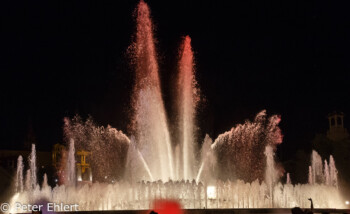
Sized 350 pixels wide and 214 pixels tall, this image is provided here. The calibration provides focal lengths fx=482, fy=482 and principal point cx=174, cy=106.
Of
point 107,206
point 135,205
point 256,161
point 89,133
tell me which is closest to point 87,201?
point 107,206

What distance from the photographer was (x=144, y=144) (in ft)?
89.9

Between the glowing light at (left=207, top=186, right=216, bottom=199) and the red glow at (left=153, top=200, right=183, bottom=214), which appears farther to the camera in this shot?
the glowing light at (left=207, top=186, right=216, bottom=199)

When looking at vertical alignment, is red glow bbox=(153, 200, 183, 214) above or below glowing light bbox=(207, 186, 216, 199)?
below

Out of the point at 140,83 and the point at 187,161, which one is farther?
the point at 140,83

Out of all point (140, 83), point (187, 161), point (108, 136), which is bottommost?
point (187, 161)

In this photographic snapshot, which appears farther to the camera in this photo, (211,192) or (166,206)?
(211,192)

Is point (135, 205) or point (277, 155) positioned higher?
point (277, 155)

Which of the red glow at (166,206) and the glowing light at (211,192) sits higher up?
the glowing light at (211,192)

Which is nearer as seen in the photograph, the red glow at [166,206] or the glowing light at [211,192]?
the red glow at [166,206]

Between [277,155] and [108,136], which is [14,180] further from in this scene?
[277,155]

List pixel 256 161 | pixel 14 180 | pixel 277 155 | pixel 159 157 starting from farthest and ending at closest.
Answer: pixel 277 155 < pixel 256 161 < pixel 14 180 < pixel 159 157

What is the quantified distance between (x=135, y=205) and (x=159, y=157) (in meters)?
4.67

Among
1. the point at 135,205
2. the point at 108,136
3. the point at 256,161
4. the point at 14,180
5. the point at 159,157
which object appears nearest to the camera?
the point at 135,205

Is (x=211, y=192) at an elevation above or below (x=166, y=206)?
above
